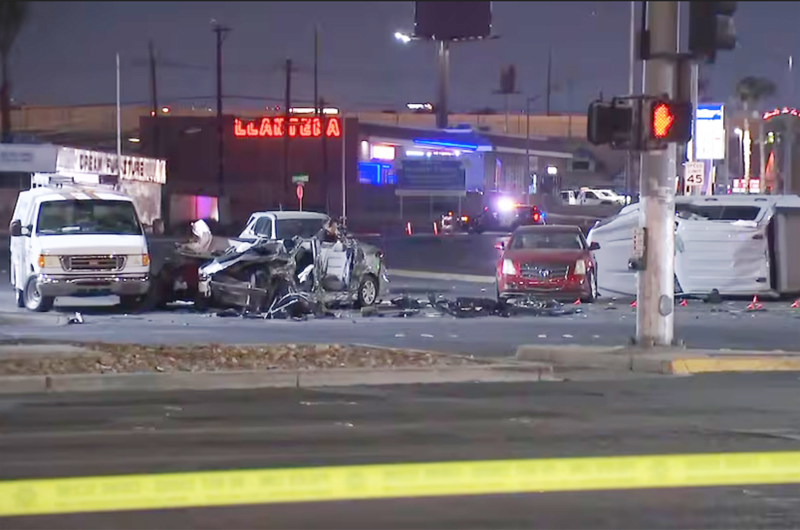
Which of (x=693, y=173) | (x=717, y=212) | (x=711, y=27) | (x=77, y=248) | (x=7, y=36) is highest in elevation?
(x=7, y=36)

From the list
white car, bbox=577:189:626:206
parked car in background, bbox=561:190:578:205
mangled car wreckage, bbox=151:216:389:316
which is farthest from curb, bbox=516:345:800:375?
parked car in background, bbox=561:190:578:205

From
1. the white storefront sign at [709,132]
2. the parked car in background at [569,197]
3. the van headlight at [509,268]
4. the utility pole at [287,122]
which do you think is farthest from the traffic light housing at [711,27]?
the utility pole at [287,122]

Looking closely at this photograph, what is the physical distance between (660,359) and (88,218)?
11935 mm

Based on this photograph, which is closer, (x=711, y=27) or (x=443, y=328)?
(x=711, y=27)

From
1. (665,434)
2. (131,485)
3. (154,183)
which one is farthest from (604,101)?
(154,183)

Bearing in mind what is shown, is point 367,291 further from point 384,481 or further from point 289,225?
point 384,481

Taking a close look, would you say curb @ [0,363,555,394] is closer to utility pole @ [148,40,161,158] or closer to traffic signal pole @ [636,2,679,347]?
traffic signal pole @ [636,2,679,347]

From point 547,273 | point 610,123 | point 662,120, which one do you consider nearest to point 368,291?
point 547,273

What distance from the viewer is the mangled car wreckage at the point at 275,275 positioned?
2181cm

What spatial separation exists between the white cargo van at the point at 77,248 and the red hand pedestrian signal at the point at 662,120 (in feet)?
35.6

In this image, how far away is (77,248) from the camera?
22.0m

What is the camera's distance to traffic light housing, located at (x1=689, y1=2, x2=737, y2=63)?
1359 centimetres

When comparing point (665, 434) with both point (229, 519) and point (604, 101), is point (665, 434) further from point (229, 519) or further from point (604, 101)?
point (604, 101)

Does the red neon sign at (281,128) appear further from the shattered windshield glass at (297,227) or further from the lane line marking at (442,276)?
the shattered windshield glass at (297,227)
